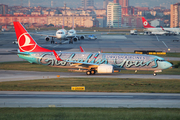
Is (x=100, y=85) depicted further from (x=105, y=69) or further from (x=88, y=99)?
(x=105, y=69)

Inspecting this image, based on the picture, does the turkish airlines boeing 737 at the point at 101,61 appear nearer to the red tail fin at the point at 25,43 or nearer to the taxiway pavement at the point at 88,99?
the red tail fin at the point at 25,43

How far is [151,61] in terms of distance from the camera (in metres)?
47.0

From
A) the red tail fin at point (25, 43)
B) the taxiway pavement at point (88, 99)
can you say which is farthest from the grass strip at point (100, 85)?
the red tail fin at point (25, 43)
